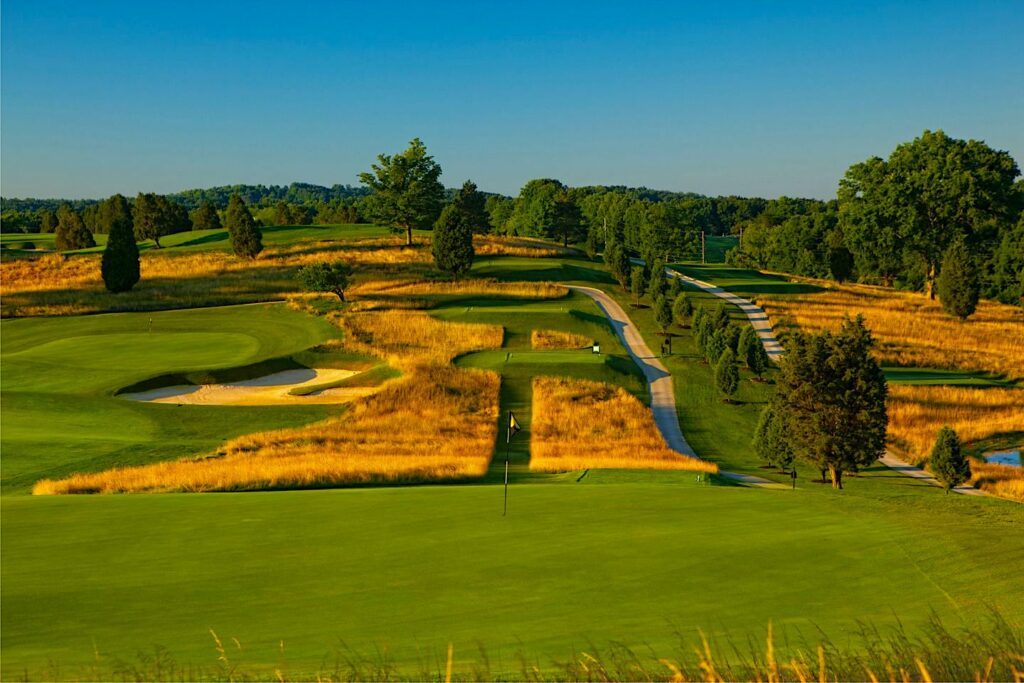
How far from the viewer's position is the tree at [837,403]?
90.6 ft

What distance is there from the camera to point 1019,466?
32.6 metres

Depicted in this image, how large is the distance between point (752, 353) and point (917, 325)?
80.3 ft

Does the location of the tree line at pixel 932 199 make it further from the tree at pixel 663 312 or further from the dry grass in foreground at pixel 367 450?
the dry grass in foreground at pixel 367 450

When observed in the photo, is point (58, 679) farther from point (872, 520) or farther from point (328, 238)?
point (328, 238)

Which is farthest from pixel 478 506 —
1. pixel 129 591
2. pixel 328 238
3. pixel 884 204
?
pixel 328 238

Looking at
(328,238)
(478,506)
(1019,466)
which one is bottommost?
(1019,466)

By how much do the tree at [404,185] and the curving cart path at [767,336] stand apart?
30.3 meters

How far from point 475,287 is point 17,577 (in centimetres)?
5951

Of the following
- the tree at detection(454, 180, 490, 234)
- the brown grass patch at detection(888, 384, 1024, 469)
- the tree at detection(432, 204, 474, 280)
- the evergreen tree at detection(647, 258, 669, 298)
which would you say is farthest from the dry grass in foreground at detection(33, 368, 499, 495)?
the tree at detection(454, 180, 490, 234)

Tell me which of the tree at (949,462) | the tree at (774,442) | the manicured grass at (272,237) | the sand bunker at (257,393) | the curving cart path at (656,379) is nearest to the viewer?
the tree at (949,462)

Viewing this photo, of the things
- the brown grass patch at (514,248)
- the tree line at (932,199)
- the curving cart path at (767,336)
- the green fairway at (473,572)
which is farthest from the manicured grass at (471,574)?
the brown grass patch at (514,248)

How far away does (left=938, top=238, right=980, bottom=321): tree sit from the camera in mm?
68438

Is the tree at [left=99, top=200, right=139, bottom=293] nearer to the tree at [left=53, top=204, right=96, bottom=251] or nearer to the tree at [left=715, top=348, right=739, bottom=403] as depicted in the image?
the tree at [left=53, top=204, right=96, bottom=251]

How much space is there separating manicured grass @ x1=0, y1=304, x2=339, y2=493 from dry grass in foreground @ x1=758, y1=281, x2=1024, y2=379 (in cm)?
3954
